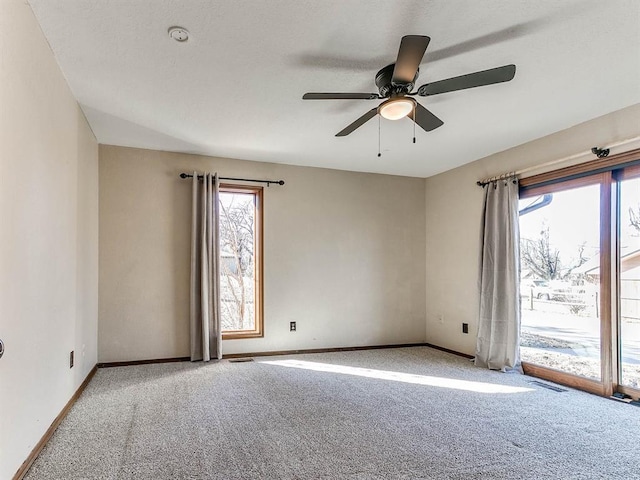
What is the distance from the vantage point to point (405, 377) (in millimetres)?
3803

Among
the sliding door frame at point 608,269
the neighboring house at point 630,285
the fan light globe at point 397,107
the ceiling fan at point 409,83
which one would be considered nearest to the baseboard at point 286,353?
the sliding door frame at point 608,269

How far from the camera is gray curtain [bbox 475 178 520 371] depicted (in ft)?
13.2

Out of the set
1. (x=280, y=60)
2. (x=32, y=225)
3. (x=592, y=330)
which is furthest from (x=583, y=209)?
(x=32, y=225)

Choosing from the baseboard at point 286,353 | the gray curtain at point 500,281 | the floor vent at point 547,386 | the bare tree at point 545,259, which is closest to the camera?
the floor vent at point 547,386

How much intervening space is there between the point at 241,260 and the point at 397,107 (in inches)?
120

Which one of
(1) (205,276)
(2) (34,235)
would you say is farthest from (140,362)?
(2) (34,235)

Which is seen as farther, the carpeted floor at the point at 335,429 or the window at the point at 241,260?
the window at the point at 241,260

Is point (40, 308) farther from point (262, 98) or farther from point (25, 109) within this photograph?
point (262, 98)

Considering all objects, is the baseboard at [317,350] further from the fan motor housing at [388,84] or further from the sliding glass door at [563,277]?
the fan motor housing at [388,84]

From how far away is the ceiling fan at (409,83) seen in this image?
195cm

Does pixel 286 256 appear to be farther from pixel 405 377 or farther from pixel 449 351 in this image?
pixel 449 351

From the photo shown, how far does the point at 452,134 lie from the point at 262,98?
6.28ft

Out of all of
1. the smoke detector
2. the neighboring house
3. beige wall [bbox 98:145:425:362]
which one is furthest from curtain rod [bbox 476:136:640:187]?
the smoke detector

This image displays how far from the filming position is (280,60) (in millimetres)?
2471
